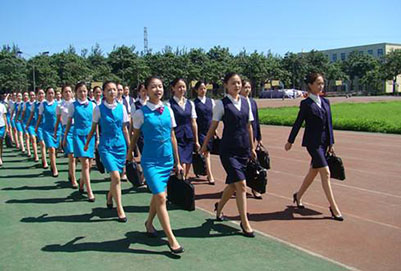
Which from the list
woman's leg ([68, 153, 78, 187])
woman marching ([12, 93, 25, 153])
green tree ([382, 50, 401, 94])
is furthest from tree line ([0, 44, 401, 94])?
woman's leg ([68, 153, 78, 187])

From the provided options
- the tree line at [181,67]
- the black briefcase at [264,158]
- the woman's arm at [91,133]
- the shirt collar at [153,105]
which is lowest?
the black briefcase at [264,158]

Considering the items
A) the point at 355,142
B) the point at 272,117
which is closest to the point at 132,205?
the point at 355,142

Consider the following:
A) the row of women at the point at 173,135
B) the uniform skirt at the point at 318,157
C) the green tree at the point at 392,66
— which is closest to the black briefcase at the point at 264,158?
the row of women at the point at 173,135

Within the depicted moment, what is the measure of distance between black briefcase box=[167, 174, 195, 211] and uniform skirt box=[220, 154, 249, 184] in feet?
1.91

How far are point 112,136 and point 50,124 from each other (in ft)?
12.5

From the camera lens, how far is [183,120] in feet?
21.4

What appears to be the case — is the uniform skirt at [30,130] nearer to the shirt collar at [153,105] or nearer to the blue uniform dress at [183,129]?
the blue uniform dress at [183,129]

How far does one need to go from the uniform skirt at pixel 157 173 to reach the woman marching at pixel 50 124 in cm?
481

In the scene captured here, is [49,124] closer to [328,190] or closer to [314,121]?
[314,121]

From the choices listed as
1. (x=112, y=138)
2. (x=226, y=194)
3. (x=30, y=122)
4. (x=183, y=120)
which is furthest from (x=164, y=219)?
(x=30, y=122)

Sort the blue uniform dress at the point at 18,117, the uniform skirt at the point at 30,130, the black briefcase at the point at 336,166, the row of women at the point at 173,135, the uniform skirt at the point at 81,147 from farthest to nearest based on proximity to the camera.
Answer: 1. the blue uniform dress at the point at 18,117
2. the uniform skirt at the point at 30,130
3. the uniform skirt at the point at 81,147
4. the black briefcase at the point at 336,166
5. the row of women at the point at 173,135

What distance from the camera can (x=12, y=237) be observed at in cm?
497

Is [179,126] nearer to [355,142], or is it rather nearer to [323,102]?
[323,102]

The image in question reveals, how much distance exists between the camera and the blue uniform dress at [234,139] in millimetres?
4946
